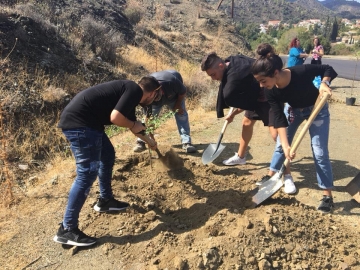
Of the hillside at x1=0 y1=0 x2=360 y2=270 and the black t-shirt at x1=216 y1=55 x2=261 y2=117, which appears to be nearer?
the hillside at x1=0 y1=0 x2=360 y2=270

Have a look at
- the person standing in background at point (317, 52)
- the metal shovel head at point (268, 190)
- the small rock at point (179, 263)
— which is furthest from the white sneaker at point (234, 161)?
the person standing in background at point (317, 52)

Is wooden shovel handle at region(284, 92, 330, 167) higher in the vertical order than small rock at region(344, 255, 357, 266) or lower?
higher

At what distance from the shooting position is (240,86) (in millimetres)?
3809

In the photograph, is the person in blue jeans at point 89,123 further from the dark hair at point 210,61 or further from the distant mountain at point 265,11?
the distant mountain at point 265,11

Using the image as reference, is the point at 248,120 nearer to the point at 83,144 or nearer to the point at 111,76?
the point at 83,144

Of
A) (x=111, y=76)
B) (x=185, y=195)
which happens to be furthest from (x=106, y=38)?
(x=185, y=195)

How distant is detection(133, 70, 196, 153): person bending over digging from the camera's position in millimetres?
4445

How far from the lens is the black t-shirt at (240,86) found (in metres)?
3.79

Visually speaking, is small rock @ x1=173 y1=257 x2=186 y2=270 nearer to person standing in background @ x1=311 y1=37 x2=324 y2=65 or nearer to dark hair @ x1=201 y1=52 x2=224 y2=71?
dark hair @ x1=201 y1=52 x2=224 y2=71

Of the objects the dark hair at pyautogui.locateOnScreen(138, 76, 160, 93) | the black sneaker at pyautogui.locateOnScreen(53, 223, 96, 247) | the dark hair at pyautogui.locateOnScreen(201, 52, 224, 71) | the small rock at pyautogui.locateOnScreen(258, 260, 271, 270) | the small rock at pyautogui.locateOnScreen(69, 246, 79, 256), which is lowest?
the small rock at pyautogui.locateOnScreen(69, 246, 79, 256)

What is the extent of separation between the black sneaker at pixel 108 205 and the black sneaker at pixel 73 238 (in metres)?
0.51

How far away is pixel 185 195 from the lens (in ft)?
12.6

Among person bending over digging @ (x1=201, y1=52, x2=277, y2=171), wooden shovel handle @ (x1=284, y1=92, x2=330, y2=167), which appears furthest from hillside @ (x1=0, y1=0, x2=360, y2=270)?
person bending over digging @ (x1=201, y1=52, x2=277, y2=171)

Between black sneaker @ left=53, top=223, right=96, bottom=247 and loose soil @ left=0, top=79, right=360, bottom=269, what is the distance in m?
0.08
